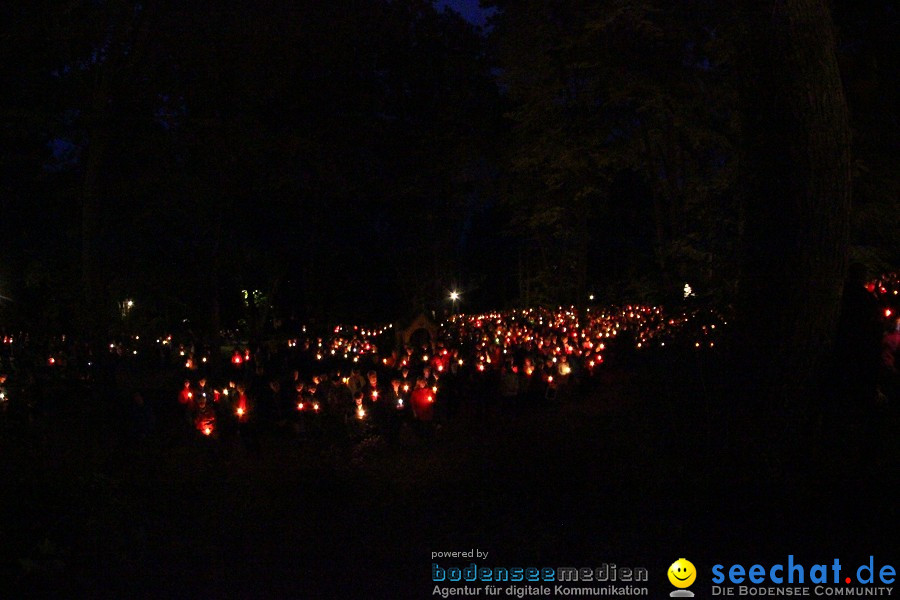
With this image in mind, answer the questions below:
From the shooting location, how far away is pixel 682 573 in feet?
16.3

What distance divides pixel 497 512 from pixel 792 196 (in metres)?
3.55

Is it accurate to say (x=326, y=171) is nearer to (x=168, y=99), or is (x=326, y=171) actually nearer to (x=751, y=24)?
(x=168, y=99)

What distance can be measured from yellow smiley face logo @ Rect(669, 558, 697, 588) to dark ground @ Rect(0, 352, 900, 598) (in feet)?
0.22

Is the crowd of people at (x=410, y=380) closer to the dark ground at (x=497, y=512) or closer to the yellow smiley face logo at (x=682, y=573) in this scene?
the dark ground at (x=497, y=512)

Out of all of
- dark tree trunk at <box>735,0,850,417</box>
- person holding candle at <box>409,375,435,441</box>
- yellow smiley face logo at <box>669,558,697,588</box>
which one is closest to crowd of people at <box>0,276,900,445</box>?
person holding candle at <box>409,375,435,441</box>

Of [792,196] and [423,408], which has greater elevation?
[792,196]

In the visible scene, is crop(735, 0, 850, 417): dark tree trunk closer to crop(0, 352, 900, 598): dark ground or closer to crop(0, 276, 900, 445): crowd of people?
crop(0, 352, 900, 598): dark ground

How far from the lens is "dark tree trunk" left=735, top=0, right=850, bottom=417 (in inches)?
224

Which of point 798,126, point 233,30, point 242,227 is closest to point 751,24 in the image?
point 798,126

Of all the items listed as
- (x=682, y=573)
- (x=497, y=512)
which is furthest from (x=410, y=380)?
(x=682, y=573)

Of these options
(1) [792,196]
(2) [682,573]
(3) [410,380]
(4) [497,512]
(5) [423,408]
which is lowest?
(2) [682,573]

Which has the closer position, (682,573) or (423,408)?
(682,573)

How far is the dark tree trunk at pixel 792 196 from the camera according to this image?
18.7ft

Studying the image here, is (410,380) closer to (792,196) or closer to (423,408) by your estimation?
(423,408)
